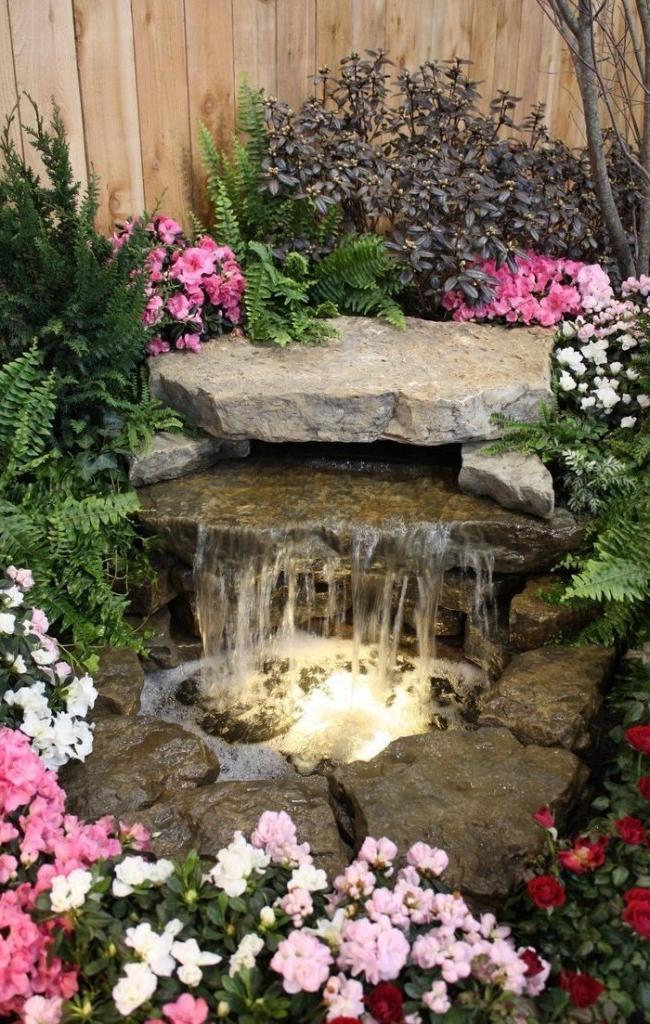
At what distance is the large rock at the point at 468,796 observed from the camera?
264cm

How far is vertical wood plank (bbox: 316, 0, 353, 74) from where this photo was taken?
16.0 ft

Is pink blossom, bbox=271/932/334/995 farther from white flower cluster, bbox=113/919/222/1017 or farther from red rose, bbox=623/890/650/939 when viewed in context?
red rose, bbox=623/890/650/939

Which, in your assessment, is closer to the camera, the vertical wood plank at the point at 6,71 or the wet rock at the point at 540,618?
the wet rock at the point at 540,618

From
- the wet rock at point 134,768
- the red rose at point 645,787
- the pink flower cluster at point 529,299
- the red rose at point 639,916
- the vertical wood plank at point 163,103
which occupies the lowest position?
the wet rock at point 134,768

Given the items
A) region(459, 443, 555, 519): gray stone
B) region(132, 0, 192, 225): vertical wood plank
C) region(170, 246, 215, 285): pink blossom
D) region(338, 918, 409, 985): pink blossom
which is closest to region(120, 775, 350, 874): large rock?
region(338, 918, 409, 985): pink blossom

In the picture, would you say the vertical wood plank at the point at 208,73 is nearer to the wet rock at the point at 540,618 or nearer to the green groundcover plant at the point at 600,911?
the wet rock at the point at 540,618

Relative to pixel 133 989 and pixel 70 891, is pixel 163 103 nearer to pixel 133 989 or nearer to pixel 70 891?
pixel 70 891

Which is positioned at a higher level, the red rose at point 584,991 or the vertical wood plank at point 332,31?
the vertical wood plank at point 332,31

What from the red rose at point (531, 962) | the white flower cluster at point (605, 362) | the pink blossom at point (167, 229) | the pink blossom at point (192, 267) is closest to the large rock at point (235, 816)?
the red rose at point (531, 962)

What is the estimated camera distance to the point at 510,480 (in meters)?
3.81

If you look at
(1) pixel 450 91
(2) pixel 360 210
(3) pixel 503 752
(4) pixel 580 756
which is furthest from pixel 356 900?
(1) pixel 450 91

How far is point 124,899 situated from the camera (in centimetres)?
224

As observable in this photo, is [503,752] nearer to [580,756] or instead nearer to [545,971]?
[580,756]

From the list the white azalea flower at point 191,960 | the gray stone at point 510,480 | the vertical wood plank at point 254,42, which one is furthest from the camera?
the vertical wood plank at point 254,42
